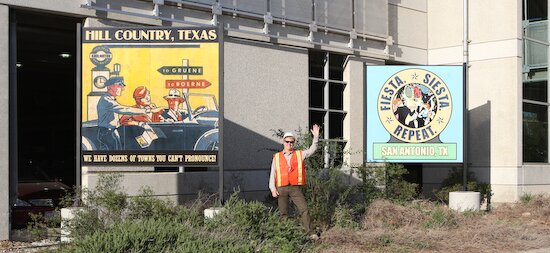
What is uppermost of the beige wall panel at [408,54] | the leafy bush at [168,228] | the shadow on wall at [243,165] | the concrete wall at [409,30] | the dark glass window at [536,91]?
the concrete wall at [409,30]

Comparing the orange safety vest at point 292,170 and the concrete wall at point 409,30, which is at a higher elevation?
the concrete wall at point 409,30

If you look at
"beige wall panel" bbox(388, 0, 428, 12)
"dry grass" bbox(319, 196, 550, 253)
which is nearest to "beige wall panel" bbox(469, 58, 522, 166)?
"beige wall panel" bbox(388, 0, 428, 12)

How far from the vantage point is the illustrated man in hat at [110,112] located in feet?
40.3

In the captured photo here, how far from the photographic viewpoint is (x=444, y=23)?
21.4m

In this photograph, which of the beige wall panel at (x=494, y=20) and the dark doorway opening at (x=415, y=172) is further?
the dark doorway opening at (x=415, y=172)

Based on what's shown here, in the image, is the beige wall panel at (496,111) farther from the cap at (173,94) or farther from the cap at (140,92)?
the cap at (140,92)

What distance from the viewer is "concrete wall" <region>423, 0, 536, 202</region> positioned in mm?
20219

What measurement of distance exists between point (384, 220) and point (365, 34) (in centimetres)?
689
